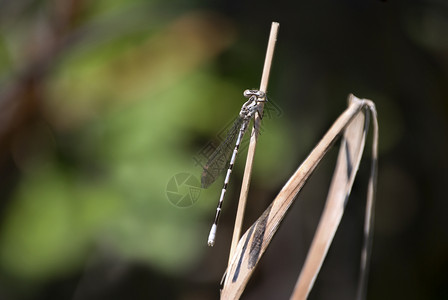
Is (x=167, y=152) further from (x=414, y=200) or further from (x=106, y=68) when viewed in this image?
(x=414, y=200)

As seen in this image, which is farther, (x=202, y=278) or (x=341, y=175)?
(x=202, y=278)

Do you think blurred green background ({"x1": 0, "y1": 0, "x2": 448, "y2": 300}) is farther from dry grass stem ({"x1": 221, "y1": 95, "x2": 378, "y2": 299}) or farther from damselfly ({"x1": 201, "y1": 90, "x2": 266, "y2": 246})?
dry grass stem ({"x1": 221, "y1": 95, "x2": 378, "y2": 299})

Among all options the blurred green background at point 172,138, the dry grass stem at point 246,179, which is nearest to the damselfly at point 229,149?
the dry grass stem at point 246,179

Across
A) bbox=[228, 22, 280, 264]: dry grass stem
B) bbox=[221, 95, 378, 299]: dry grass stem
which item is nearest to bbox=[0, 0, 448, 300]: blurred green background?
bbox=[221, 95, 378, 299]: dry grass stem

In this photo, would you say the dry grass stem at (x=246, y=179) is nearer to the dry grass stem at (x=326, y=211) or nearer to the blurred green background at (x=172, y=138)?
the dry grass stem at (x=326, y=211)

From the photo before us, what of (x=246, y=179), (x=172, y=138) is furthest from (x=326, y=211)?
(x=172, y=138)

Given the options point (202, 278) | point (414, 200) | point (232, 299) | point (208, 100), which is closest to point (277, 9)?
point (208, 100)

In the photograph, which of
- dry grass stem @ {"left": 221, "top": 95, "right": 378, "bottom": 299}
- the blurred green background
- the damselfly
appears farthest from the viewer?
the blurred green background
